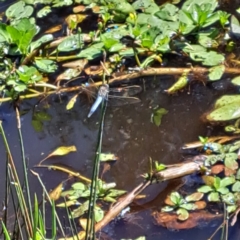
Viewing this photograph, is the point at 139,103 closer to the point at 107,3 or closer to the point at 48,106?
the point at 48,106

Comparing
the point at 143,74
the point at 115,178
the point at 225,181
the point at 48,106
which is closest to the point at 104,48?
the point at 143,74

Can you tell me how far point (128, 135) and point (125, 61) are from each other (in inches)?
17.8

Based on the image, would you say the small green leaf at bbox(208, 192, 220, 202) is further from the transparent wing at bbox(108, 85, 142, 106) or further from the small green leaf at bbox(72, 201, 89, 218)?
the transparent wing at bbox(108, 85, 142, 106)

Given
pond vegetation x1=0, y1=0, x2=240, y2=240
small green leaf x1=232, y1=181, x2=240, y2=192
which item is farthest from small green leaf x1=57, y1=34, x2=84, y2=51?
small green leaf x1=232, y1=181, x2=240, y2=192

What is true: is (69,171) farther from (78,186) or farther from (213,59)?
(213,59)

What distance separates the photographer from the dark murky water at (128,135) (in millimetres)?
1760

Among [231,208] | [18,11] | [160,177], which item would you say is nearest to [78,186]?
[160,177]

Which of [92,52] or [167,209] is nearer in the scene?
[167,209]

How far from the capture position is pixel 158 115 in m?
2.03

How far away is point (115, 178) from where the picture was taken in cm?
177

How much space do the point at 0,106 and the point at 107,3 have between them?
2.60ft

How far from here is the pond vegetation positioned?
1.74 metres

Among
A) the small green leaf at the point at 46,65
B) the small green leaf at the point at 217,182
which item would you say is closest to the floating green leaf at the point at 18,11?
the small green leaf at the point at 46,65

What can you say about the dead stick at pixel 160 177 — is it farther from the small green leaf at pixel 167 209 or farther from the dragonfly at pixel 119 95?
the dragonfly at pixel 119 95
